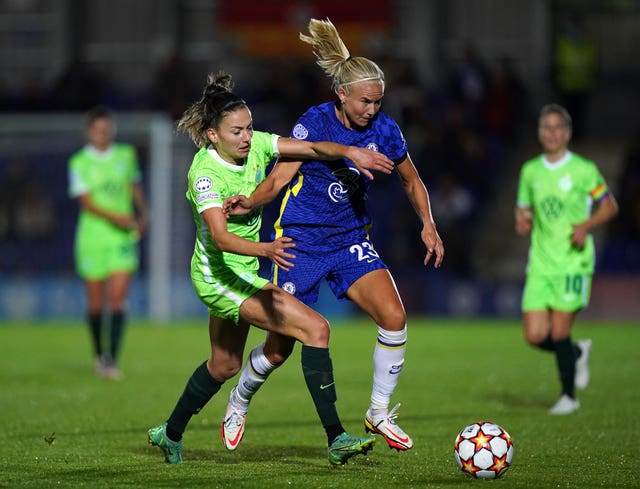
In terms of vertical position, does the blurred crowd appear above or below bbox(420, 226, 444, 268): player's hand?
below

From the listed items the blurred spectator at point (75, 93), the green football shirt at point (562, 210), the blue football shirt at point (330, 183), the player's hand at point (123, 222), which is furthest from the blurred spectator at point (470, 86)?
the blue football shirt at point (330, 183)

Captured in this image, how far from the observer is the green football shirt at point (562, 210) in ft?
29.8

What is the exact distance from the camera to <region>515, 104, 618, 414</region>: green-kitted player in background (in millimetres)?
9000

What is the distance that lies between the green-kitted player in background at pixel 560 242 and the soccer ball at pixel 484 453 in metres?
2.95

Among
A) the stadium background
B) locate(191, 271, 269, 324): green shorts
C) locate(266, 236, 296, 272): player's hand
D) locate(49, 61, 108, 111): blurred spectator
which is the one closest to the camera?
locate(266, 236, 296, 272): player's hand

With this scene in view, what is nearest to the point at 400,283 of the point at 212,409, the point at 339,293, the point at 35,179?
the point at 35,179

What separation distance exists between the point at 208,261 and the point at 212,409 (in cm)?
301

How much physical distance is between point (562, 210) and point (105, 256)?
4642mm

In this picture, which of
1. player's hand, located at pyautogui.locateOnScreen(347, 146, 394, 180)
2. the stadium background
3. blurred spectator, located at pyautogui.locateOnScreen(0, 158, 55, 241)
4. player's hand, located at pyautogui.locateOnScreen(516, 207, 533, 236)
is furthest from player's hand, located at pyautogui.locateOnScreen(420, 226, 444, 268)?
blurred spectator, located at pyautogui.locateOnScreen(0, 158, 55, 241)

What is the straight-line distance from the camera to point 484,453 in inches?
236

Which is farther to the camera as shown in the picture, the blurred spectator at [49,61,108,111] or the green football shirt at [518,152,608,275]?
the blurred spectator at [49,61,108,111]

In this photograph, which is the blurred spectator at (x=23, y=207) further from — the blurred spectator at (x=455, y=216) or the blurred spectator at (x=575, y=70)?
the blurred spectator at (x=575, y=70)

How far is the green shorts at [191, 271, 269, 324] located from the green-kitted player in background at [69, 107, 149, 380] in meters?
5.28

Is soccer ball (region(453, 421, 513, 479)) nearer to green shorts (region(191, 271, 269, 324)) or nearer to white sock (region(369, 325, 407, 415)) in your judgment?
white sock (region(369, 325, 407, 415))
